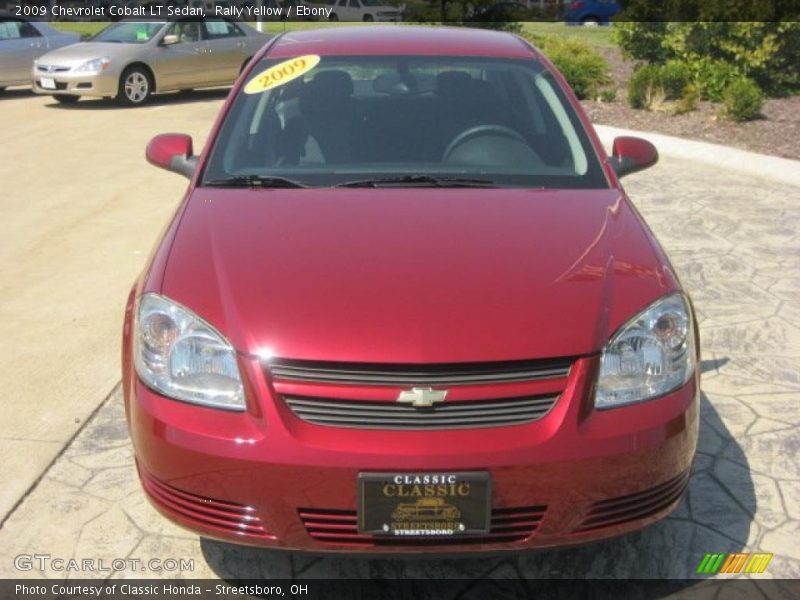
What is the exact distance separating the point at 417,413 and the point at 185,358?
0.69 metres

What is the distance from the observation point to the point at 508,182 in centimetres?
381

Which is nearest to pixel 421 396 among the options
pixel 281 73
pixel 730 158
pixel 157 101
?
pixel 281 73

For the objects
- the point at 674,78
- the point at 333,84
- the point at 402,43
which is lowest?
the point at 674,78

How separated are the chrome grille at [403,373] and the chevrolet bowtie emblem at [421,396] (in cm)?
2

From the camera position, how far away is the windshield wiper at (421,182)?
3.74 m

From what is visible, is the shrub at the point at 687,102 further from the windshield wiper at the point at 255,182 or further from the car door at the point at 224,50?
the windshield wiper at the point at 255,182

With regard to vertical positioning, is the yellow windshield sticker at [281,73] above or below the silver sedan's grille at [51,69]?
above

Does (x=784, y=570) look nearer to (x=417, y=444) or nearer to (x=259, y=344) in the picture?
(x=417, y=444)

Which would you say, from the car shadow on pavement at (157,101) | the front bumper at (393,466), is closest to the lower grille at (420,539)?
the front bumper at (393,466)

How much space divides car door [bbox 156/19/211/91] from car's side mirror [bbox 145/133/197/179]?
→ 11.2m

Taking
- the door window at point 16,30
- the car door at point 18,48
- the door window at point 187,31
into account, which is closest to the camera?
the door window at point 187,31

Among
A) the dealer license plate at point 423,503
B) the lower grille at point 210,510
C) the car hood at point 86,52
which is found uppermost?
the dealer license plate at point 423,503

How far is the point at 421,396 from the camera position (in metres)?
2.65

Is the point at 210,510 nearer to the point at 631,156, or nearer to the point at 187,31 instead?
the point at 631,156
